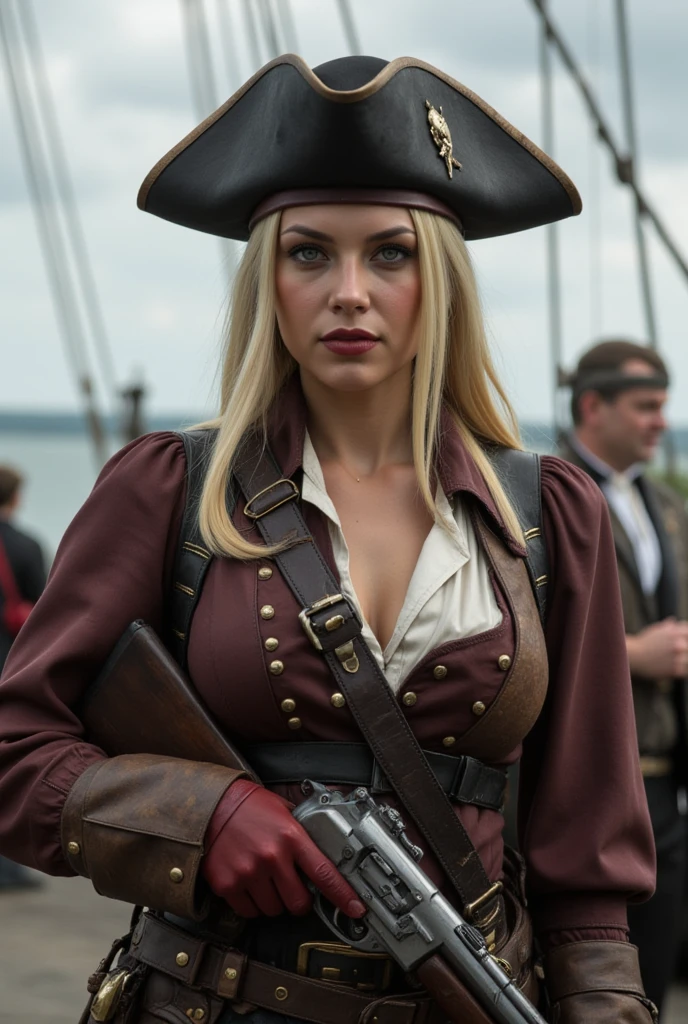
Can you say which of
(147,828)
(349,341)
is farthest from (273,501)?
(147,828)

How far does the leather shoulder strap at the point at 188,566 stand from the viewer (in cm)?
250

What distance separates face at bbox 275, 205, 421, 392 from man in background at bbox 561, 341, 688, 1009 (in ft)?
7.54

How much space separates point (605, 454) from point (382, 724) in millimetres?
2842

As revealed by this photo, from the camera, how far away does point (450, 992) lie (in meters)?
2.30

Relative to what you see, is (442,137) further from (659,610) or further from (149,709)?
(659,610)

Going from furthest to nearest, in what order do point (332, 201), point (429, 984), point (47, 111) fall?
1. point (47, 111)
2. point (332, 201)
3. point (429, 984)

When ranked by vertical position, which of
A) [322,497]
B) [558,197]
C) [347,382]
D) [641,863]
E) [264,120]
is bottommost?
[641,863]

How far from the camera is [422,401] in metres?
2.66

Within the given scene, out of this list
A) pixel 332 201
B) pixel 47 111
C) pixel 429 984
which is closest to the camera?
pixel 429 984

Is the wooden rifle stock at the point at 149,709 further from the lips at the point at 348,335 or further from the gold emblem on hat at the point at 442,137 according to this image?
the gold emblem on hat at the point at 442,137

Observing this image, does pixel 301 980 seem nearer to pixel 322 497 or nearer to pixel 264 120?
pixel 322 497

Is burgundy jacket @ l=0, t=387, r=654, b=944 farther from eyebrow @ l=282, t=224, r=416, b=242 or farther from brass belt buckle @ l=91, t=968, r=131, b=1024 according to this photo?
eyebrow @ l=282, t=224, r=416, b=242

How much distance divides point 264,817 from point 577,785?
0.57 metres

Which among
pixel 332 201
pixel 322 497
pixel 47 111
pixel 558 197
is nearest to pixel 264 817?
pixel 322 497
